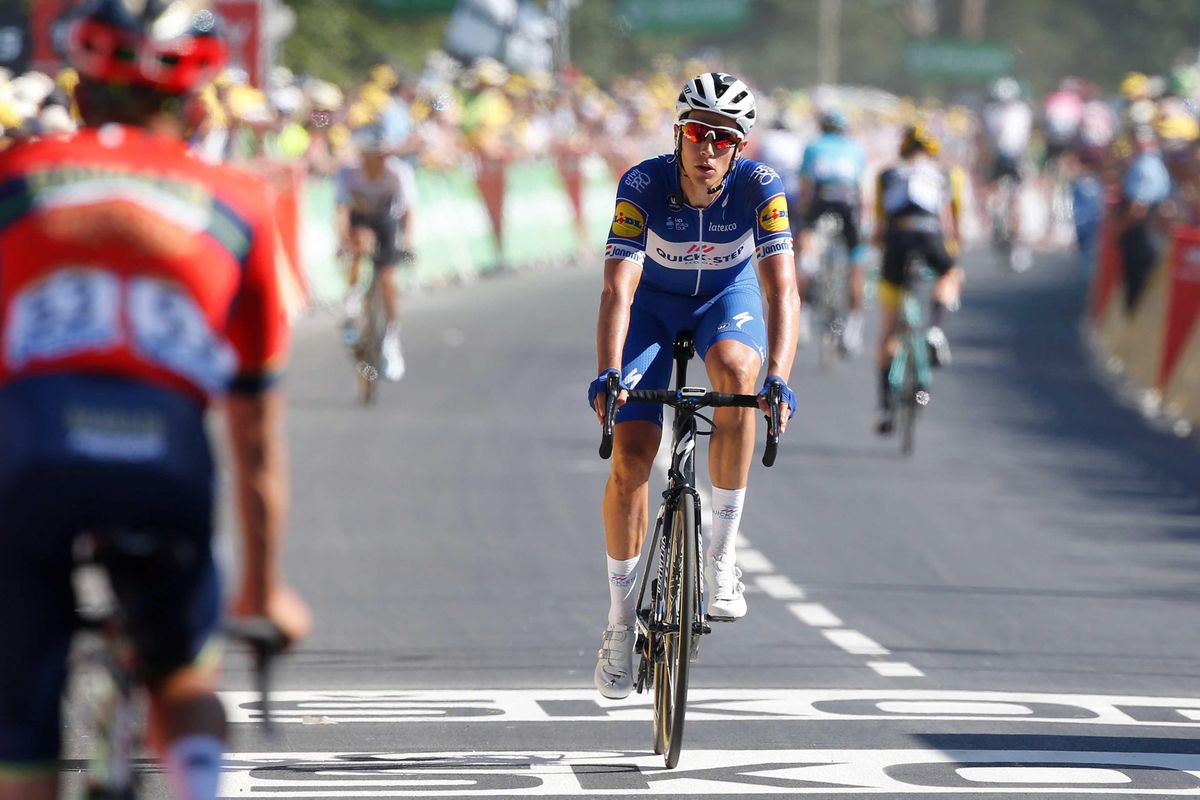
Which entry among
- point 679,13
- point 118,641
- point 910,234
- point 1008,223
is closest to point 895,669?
point 118,641

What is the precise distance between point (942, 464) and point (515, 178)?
1639 cm

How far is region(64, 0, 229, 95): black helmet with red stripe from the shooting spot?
402cm

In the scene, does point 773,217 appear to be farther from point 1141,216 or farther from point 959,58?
point 959,58

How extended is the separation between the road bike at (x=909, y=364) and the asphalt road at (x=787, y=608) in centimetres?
33

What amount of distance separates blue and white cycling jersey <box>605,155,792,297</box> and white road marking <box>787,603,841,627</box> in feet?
8.95

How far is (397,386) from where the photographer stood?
783 inches

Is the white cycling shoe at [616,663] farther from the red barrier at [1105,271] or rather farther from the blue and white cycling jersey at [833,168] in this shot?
the red barrier at [1105,271]

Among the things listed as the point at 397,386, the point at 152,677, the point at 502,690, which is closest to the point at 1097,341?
the point at 397,386

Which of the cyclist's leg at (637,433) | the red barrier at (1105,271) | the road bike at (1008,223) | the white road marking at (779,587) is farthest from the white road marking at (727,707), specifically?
the road bike at (1008,223)

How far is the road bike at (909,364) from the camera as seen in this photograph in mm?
16484

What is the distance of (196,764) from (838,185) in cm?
1827

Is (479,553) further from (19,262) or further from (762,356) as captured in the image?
(19,262)

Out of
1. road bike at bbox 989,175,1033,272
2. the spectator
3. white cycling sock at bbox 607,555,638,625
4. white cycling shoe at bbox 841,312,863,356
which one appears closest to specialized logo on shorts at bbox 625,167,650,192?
white cycling sock at bbox 607,555,638,625

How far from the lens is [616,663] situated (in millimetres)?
7719
